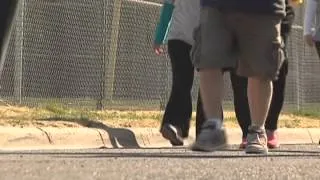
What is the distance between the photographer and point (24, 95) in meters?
10.2

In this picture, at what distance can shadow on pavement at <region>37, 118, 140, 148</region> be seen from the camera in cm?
815

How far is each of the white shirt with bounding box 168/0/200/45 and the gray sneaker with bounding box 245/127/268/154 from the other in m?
1.58

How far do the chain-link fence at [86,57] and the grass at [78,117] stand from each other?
1.22 ft

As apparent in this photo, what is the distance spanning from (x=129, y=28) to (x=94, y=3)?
33.1 inches

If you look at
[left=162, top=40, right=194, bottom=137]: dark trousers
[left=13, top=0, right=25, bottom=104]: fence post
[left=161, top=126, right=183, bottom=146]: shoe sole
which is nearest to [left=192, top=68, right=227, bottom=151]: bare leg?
[left=161, top=126, right=183, bottom=146]: shoe sole

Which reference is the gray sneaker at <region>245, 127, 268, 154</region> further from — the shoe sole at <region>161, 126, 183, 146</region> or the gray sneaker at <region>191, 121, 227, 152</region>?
the shoe sole at <region>161, 126, 183, 146</region>

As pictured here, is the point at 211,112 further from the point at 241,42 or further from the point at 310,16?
the point at 310,16

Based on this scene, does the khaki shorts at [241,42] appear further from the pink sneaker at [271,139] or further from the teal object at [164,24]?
the teal object at [164,24]

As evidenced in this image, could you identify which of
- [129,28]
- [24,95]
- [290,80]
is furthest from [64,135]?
[290,80]

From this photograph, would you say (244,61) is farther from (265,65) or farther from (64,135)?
(64,135)

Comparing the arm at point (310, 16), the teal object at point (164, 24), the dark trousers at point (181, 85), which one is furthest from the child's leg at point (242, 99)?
the arm at point (310, 16)

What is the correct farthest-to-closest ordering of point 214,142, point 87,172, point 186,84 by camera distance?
1. point 186,84
2. point 214,142
3. point 87,172

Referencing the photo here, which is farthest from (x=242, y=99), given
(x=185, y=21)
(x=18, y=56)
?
(x=18, y=56)

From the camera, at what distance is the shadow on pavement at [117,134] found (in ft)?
26.7
